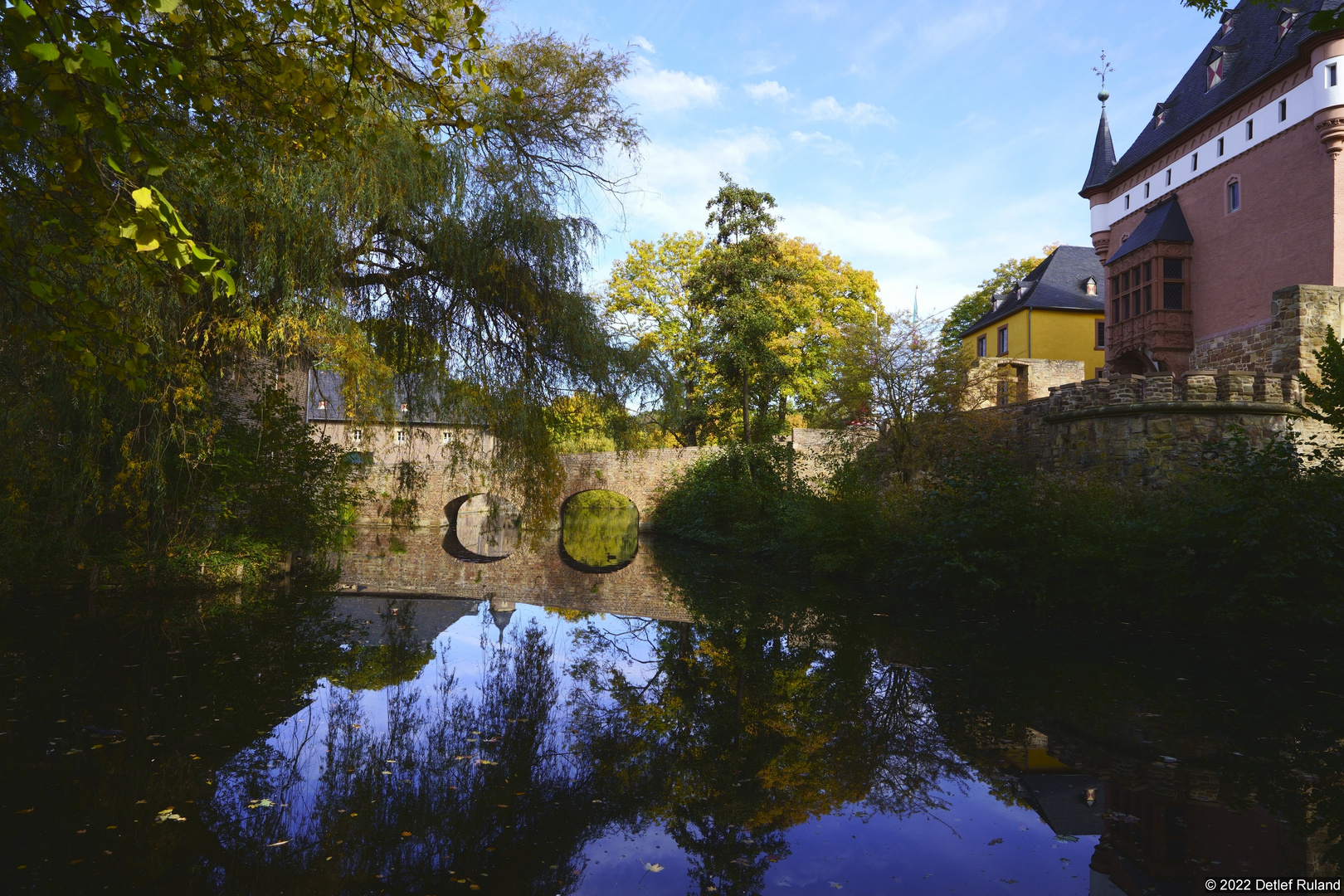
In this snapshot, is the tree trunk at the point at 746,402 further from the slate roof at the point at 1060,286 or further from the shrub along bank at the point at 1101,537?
the slate roof at the point at 1060,286

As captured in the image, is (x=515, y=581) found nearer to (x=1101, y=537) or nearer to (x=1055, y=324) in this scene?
(x=1101, y=537)

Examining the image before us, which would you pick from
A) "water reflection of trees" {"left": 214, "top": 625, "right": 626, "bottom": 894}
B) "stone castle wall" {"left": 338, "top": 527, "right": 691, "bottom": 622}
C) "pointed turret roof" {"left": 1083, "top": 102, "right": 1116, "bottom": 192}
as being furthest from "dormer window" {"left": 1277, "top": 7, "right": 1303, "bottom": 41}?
"water reflection of trees" {"left": 214, "top": 625, "right": 626, "bottom": 894}

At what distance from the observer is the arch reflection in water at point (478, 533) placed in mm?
18828

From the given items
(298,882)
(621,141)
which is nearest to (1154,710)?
(298,882)

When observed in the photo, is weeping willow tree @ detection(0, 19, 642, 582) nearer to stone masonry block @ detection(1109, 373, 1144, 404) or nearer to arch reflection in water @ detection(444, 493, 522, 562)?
arch reflection in water @ detection(444, 493, 522, 562)

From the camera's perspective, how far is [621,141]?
855 cm

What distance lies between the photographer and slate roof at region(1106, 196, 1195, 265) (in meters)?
18.4

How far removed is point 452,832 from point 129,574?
7408 mm

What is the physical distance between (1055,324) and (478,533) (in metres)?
19.9

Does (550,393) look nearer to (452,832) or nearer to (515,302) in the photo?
(515,302)

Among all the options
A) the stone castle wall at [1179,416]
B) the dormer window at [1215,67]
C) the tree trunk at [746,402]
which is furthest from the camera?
the tree trunk at [746,402]

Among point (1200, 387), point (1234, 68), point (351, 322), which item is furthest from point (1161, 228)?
point (351, 322)

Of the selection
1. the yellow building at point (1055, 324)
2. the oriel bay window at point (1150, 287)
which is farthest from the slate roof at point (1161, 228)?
the yellow building at point (1055, 324)

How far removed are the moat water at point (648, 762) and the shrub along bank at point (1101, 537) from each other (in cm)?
79
